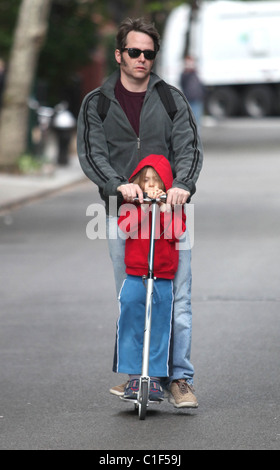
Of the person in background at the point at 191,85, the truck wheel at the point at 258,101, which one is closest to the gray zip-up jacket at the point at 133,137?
the person in background at the point at 191,85

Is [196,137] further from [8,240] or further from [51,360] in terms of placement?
[8,240]

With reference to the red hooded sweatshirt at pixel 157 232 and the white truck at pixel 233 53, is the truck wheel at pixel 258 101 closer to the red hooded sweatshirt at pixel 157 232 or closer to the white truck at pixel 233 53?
the white truck at pixel 233 53

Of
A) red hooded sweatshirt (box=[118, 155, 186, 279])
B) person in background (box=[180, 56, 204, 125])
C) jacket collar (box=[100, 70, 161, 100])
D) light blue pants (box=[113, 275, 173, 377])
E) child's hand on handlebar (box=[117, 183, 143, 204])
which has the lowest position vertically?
light blue pants (box=[113, 275, 173, 377])

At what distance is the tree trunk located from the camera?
2208 centimetres

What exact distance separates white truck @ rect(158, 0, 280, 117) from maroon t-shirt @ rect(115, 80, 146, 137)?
4018 cm

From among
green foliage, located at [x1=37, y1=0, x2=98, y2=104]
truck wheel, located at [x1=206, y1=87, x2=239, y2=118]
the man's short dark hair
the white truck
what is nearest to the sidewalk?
green foliage, located at [x1=37, y1=0, x2=98, y2=104]

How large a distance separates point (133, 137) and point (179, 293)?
805 mm

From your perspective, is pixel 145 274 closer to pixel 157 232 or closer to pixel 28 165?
pixel 157 232

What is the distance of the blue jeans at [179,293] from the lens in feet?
19.6

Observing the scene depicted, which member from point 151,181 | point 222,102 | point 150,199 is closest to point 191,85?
point 222,102

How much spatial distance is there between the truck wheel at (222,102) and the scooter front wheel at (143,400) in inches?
1596

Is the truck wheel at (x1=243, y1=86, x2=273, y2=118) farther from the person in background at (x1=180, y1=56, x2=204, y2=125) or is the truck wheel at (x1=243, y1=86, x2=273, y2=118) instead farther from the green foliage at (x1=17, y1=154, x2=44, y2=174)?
the green foliage at (x1=17, y1=154, x2=44, y2=174)

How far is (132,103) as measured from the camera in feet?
19.5

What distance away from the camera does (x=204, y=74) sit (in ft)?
152
